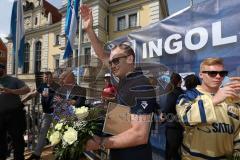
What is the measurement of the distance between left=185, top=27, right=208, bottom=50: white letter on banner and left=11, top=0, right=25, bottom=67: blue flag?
563cm

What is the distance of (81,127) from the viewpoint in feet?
6.50

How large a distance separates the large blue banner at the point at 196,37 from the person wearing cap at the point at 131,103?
6.14 ft

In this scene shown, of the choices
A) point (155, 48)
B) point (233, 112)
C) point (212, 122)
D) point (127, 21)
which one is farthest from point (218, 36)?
point (127, 21)

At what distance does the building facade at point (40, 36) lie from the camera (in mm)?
36000

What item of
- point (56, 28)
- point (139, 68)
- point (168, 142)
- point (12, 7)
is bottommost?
point (168, 142)

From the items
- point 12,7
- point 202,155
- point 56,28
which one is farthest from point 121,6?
point 202,155

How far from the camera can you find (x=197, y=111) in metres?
2.14

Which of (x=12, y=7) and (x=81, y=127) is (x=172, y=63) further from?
(x=12, y=7)

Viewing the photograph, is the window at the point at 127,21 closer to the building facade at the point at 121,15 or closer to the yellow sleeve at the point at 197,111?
the building facade at the point at 121,15

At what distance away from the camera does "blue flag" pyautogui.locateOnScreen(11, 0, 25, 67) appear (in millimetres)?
8680

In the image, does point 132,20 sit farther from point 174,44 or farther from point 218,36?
point 218,36

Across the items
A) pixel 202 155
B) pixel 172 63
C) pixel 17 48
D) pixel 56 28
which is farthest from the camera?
pixel 56 28

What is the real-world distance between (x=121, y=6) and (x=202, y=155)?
1111 inches

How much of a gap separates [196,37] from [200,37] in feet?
0.29
